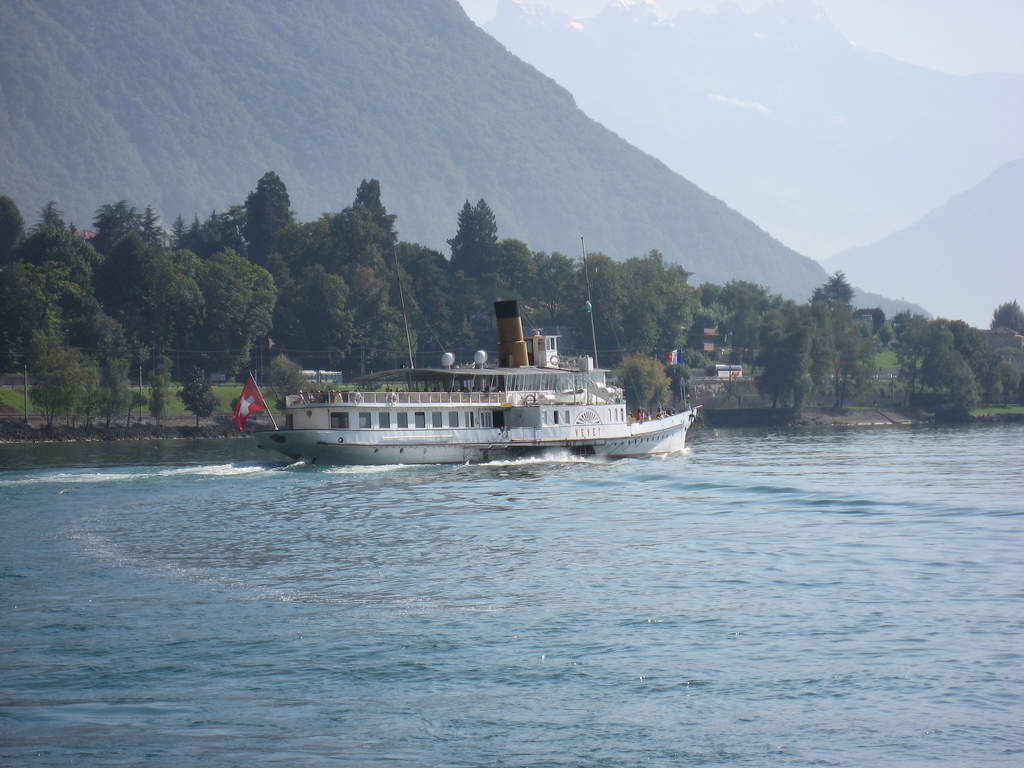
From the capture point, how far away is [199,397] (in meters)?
122

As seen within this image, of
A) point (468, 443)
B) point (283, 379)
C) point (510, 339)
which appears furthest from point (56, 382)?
point (468, 443)

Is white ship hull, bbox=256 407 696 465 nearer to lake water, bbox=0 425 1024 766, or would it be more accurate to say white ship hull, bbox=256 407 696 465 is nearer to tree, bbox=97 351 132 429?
lake water, bbox=0 425 1024 766

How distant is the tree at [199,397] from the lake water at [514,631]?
7231 cm

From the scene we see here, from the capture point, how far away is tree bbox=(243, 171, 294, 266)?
18312 cm

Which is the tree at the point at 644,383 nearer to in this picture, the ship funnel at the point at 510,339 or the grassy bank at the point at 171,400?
the grassy bank at the point at 171,400

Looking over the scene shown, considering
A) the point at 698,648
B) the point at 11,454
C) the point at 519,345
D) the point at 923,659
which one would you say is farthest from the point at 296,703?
the point at 11,454

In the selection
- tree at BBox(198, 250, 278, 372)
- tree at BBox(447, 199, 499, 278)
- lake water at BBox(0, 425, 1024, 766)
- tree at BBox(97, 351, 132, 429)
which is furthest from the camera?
tree at BBox(447, 199, 499, 278)

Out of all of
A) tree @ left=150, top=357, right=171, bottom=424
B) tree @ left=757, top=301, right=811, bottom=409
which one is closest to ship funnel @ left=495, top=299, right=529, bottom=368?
tree @ left=150, top=357, right=171, bottom=424

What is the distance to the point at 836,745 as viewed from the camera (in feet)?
63.9

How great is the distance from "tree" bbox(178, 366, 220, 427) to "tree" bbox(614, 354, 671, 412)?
49.6 m

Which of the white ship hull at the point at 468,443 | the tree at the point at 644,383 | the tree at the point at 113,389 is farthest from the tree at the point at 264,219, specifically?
the white ship hull at the point at 468,443

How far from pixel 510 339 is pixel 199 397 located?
55641 mm

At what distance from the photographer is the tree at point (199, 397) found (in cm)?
12244

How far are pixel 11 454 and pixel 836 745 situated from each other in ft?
258
